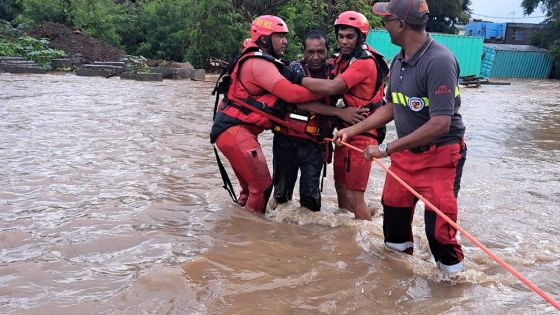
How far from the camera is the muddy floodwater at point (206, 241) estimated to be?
3.60 meters

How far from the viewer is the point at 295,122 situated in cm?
494

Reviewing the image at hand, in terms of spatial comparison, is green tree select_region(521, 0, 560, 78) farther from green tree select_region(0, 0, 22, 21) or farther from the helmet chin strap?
the helmet chin strap

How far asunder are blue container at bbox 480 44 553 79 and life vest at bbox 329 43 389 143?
34.5 metres

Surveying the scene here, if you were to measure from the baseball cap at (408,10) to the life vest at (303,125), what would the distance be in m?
1.52

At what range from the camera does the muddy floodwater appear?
360 centimetres

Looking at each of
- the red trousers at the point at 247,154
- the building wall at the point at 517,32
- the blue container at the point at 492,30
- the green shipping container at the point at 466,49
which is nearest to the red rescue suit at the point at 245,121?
the red trousers at the point at 247,154

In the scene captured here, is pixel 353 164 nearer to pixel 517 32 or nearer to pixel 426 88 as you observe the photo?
pixel 426 88

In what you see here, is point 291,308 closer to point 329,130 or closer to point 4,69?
point 329,130

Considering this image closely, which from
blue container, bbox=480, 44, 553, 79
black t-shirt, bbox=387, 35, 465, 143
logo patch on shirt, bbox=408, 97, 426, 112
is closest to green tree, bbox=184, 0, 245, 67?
blue container, bbox=480, 44, 553, 79

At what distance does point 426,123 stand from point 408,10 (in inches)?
30.2

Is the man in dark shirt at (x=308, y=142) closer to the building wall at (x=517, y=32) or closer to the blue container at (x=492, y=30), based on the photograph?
the blue container at (x=492, y=30)

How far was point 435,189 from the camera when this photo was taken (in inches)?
142

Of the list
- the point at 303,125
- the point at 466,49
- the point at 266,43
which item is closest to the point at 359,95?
the point at 303,125

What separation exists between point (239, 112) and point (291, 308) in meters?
2.05
